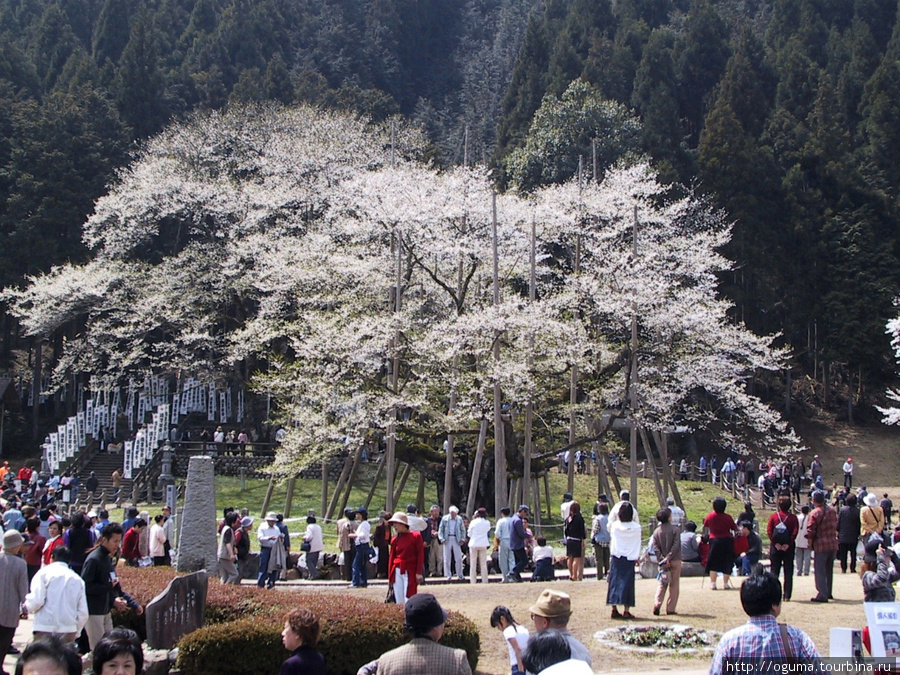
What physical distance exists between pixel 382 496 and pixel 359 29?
5591 centimetres

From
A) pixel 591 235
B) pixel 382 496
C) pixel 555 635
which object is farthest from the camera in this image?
pixel 382 496

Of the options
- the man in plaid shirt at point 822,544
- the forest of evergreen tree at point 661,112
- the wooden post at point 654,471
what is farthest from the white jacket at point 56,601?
the forest of evergreen tree at point 661,112

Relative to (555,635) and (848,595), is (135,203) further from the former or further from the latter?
(555,635)

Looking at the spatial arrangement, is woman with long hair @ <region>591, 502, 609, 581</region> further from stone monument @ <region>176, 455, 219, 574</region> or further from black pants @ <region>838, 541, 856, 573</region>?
stone monument @ <region>176, 455, 219, 574</region>

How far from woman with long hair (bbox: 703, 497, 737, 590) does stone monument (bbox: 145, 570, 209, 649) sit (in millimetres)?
6062

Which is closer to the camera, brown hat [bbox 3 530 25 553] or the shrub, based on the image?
brown hat [bbox 3 530 25 553]

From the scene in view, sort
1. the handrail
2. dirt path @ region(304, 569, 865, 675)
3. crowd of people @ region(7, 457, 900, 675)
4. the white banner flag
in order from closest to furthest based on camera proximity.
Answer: crowd of people @ region(7, 457, 900, 675) < dirt path @ region(304, 569, 865, 675) < the white banner flag < the handrail

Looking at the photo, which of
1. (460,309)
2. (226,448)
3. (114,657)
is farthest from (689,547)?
(226,448)

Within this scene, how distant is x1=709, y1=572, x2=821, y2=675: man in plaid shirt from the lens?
15.8ft

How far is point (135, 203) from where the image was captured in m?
39.6

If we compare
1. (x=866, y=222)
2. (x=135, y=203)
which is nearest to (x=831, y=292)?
(x=866, y=222)

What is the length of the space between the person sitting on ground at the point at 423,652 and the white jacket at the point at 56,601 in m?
3.39

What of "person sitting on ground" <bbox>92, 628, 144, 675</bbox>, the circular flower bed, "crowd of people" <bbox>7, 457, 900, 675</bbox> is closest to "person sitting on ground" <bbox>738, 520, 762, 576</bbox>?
"crowd of people" <bbox>7, 457, 900, 675</bbox>

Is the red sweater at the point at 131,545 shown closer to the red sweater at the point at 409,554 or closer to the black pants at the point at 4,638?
the red sweater at the point at 409,554
